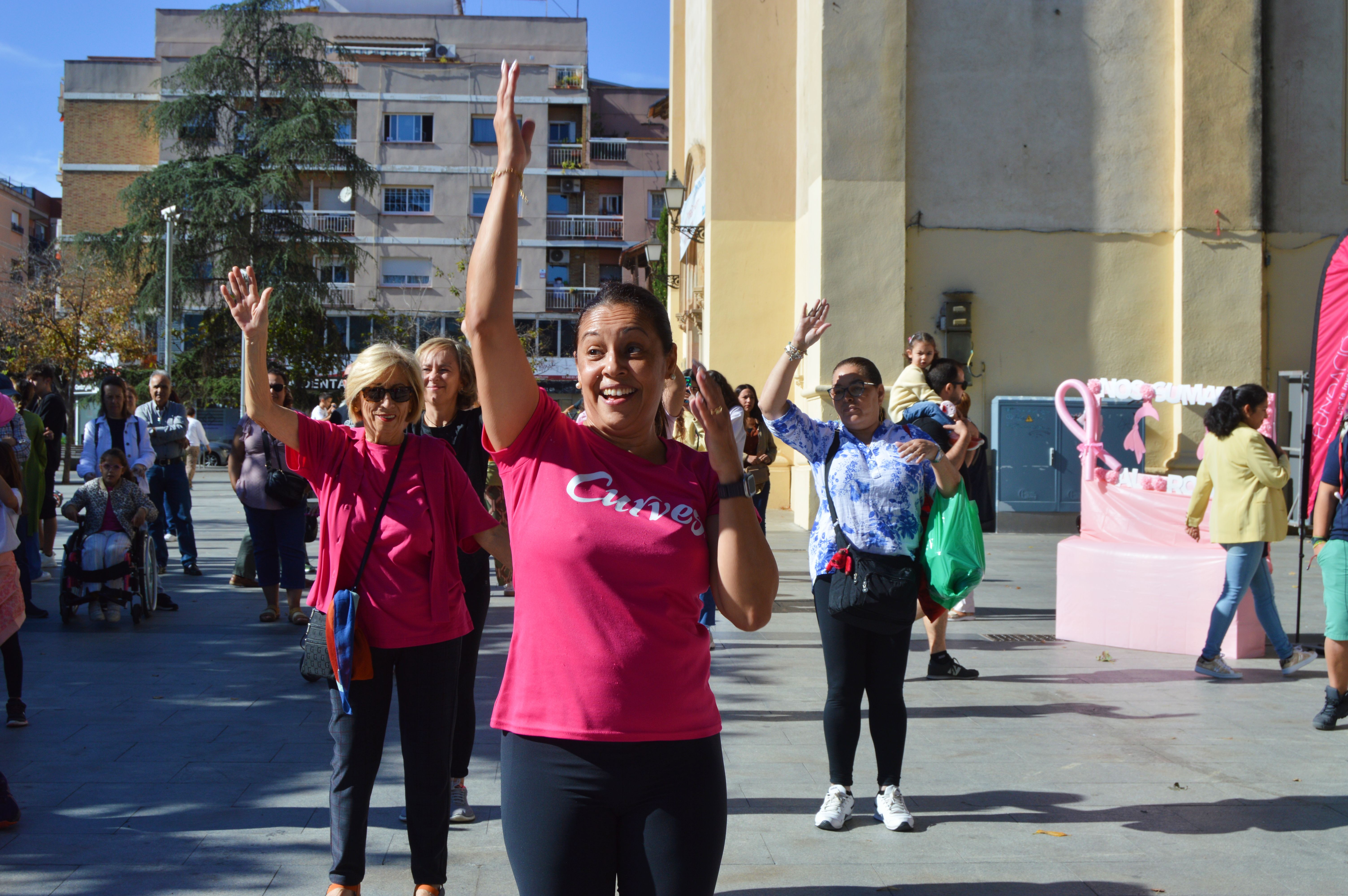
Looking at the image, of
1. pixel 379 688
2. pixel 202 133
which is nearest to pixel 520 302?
pixel 202 133

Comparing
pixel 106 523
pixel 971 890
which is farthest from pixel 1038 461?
pixel 971 890

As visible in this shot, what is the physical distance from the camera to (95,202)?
5381 centimetres

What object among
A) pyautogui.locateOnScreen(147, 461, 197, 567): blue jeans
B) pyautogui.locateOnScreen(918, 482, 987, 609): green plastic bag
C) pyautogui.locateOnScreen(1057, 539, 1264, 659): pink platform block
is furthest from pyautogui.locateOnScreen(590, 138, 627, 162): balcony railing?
pyautogui.locateOnScreen(918, 482, 987, 609): green plastic bag

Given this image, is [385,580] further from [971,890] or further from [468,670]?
[971,890]

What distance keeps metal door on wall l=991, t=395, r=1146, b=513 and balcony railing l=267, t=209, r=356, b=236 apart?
38867mm

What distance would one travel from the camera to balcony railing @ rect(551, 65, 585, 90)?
176 ft

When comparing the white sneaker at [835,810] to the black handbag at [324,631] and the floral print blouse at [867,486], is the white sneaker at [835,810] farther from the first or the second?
the black handbag at [324,631]

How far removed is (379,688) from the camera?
3734 mm

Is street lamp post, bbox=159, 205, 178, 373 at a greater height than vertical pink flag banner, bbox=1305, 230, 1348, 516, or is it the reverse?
street lamp post, bbox=159, 205, 178, 373

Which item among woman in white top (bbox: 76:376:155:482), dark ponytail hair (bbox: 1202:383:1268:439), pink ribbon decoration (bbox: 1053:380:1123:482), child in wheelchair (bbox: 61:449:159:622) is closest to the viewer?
dark ponytail hair (bbox: 1202:383:1268:439)

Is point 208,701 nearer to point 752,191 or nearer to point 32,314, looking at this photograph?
point 752,191

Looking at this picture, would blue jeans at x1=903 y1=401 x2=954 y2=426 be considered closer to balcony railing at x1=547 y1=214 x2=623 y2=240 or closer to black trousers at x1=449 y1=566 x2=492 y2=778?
black trousers at x1=449 y1=566 x2=492 y2=778

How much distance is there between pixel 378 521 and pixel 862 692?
7.08 feet

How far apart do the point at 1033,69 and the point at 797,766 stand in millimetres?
14817
